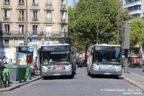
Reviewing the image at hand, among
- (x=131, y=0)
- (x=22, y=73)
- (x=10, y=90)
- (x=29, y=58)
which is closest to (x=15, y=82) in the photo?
(x=22, y=73)

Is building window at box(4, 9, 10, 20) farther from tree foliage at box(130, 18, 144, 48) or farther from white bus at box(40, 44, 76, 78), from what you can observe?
white bus at box(40, 44, 76, 78)

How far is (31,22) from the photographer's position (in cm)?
6500

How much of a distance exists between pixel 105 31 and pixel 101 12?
3.34 meters

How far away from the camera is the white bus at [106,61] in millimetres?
25703

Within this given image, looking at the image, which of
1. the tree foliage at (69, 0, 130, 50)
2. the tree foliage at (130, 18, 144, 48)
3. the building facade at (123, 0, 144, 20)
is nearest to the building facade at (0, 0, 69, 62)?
the tree foliage at (69, 0, 130, 50)

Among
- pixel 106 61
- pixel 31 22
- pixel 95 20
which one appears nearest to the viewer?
pixel 106 61

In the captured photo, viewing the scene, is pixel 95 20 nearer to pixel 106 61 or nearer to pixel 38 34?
pixel 38 34

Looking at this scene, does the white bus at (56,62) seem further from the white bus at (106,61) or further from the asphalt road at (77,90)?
the asphalt road at (77,90)

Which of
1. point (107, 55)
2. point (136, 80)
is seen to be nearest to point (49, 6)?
point (107, 55)

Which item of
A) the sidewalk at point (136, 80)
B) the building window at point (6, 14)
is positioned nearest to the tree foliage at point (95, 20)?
the building window at point (6, 14)

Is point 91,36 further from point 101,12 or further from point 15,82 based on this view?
point 15,82

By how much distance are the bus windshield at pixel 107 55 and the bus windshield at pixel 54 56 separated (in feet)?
7.79

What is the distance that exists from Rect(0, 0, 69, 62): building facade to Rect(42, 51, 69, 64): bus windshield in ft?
128

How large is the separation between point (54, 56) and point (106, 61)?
388 centimetres
